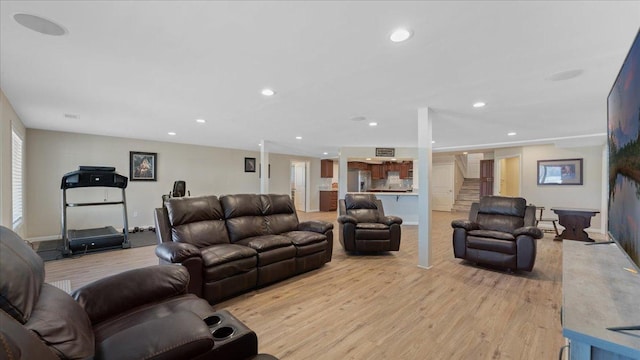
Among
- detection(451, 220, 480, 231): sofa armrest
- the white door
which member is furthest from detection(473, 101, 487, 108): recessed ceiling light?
the white door

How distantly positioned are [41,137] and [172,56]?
5.52 metres

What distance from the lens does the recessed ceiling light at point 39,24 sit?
1697 mm

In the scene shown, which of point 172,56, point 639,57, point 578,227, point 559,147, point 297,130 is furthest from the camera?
point 559,147

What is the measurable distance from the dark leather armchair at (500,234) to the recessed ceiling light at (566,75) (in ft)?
6.09

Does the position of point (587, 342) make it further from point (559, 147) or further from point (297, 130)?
point (559, 147)

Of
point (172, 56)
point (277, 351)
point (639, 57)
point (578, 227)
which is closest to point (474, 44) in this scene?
point (639, 57)

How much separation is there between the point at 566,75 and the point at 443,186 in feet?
29.0

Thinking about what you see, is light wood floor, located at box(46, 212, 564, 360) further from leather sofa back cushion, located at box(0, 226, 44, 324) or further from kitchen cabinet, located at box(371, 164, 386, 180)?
kitchen cabinet, located at box(371, 164, 386, 180)

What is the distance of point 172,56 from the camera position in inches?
88.6

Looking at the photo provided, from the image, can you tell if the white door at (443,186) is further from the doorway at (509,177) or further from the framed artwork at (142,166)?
the framed artwork at (142,166)

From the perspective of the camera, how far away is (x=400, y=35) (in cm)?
188

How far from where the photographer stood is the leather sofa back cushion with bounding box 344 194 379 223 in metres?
4.93

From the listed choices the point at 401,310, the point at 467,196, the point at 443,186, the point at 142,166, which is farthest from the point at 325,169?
the point at 401,310

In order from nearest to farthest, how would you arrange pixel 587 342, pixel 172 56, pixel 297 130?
1. pixel 587 342
2. pixel 172 56
3. pixel 297 130
